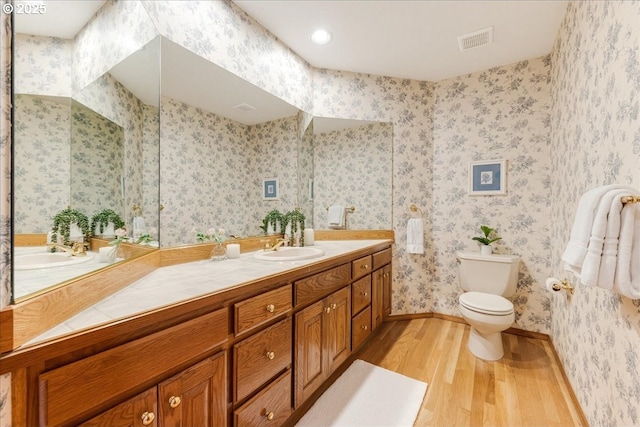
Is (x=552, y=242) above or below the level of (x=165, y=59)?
below

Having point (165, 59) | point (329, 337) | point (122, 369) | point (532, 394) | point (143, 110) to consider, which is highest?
point (165, 59)

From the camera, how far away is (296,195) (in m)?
2.22

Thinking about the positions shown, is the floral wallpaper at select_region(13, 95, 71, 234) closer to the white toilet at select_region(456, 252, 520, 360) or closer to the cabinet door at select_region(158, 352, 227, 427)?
the cabinet door at select_region(158, 352, 227, 427)

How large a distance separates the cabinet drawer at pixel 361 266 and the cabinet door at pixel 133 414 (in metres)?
1.30

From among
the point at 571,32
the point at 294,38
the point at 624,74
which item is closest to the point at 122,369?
the point at 624,74

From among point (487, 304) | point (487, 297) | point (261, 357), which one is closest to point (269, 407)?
point (261, 357)

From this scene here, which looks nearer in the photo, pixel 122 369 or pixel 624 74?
pixel 122 369

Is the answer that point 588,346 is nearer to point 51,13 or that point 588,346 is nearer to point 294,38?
point 51,13

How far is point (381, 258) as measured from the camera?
7.52 feet

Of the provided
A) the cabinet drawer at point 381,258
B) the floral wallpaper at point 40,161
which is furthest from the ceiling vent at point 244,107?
the cabinet drawer at point 381,258

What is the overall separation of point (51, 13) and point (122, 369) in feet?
3.07

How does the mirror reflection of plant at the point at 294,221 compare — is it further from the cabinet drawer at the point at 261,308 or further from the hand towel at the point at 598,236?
the hand towel at the point at 598,236

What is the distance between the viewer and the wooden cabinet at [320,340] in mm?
1324

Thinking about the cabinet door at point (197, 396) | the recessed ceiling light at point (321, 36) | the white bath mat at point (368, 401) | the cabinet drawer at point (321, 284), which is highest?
the recessed ceiling light at point (321, 36)
